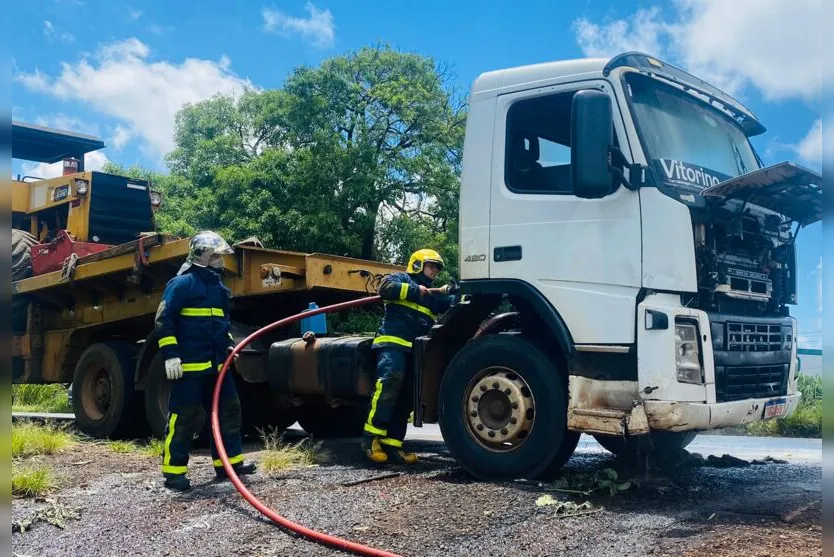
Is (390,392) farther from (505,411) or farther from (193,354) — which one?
(193,354)

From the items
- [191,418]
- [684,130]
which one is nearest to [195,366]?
[191,418]

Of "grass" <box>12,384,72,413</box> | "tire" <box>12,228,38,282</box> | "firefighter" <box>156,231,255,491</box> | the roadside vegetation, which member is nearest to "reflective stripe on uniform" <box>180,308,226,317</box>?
"firefighter" <box>156,231,255,491</box>

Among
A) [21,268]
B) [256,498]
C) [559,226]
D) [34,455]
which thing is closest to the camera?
[256,498]

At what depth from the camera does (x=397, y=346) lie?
6355 millimetres

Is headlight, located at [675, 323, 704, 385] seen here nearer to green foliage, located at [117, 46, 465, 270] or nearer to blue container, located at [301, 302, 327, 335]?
blue container, located at [301, 302, 327, 335]

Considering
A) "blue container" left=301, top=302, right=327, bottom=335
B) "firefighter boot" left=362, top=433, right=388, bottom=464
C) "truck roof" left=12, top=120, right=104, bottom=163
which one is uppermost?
"truck roof" left=12, top=120, right=104, bottom=163

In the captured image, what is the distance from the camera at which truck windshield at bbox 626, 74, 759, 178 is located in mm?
5117

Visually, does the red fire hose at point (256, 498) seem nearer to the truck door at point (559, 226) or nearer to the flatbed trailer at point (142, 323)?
the flatbed trailer at point (142, 323)

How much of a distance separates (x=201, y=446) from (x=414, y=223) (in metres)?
13.5

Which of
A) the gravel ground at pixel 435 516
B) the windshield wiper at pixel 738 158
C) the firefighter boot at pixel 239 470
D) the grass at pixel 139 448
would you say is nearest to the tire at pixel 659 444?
the gravel ground at pixel 435 516

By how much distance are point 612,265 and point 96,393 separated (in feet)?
20.9

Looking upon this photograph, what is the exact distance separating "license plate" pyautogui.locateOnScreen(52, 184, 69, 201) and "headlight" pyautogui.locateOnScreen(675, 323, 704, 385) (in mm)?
8657

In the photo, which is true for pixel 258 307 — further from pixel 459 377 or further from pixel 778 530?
pixel 778 530

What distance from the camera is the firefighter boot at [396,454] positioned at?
6426mm
